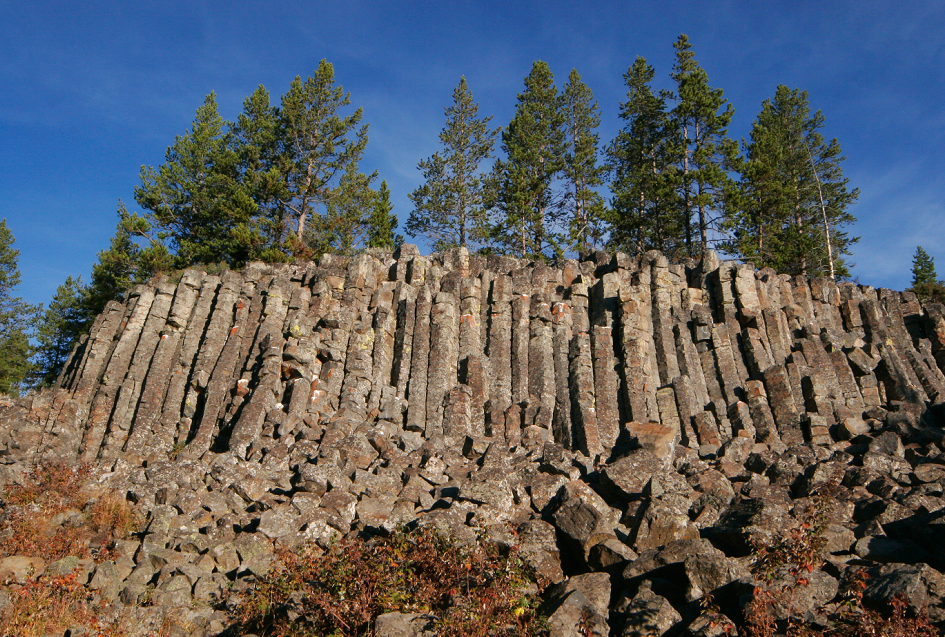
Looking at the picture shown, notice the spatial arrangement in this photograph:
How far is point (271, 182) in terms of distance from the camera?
36156 mm

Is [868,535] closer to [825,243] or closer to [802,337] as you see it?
[802,337]

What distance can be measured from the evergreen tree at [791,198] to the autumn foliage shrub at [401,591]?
27561 mm

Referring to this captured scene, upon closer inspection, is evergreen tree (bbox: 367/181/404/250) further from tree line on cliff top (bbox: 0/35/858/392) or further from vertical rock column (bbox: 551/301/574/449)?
vertical rock column (bbox: 551/301/574/449)

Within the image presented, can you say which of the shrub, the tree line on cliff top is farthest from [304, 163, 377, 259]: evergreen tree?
the shrub

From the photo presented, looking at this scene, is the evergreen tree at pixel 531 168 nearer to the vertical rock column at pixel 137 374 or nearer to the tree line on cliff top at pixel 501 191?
the tree line on cliff top at pixel 501 191

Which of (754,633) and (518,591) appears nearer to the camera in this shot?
(754,633)

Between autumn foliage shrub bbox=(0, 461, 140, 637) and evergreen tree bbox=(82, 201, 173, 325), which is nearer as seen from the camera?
autumn foliage shrub bbox=(0, 461, 140, 637)

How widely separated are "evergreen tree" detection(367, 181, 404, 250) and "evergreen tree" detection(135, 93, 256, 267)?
7274mm

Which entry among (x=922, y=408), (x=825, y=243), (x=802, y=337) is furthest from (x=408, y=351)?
(x=825, y=243)

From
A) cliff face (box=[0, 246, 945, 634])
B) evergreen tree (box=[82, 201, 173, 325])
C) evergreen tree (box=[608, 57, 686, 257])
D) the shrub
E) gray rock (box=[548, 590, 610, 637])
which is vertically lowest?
the shrub

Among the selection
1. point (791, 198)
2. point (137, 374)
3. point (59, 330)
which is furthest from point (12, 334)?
point (791, 198)

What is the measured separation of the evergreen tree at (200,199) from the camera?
35656mm

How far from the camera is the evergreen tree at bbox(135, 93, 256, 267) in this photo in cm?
3566

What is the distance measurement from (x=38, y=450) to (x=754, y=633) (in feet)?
68.0
